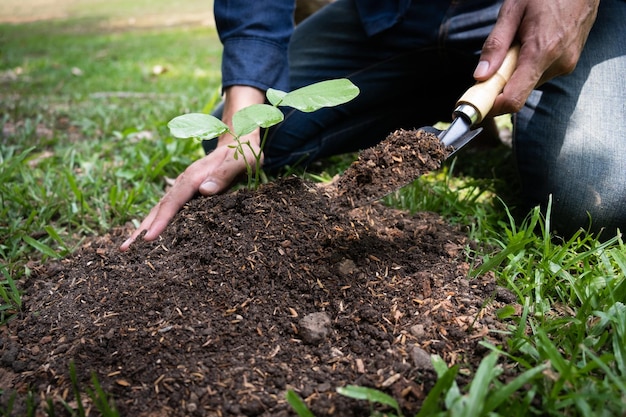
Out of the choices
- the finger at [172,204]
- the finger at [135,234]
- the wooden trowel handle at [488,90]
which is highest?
the wooden trowel handle at [488,90]

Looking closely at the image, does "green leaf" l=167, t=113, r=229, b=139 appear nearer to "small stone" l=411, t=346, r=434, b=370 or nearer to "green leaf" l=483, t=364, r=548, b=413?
"small stone" l=411, t=346, r=434, b=370

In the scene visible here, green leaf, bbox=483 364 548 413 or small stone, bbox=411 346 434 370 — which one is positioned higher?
green leaf, bbox=483 364 548 413

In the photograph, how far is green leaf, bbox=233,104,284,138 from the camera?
1.38 metres

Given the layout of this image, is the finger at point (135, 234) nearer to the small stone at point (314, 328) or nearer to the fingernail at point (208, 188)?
the fingernail at point (208, 188)

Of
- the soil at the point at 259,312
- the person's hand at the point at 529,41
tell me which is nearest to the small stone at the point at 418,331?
the soil at the point at 259,312

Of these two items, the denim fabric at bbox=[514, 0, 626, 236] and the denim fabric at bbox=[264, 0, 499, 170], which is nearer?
the denim fabric at bbox=[514, 0, 626, 236]

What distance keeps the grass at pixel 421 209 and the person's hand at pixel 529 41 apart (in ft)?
1.16

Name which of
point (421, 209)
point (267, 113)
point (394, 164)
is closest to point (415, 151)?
point (394, 164)

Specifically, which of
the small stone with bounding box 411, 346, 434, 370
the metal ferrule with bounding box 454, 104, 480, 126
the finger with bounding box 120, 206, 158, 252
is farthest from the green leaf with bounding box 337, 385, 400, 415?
the finger with bounding box 120, 206, 158, 252

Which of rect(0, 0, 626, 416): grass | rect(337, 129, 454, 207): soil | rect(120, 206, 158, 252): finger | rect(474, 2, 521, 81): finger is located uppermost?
rect(474, 2, 521, 81): finger

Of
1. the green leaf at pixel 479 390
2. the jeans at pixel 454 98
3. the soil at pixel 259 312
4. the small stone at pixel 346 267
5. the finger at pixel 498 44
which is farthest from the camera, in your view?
the jeans at pixel 454 98

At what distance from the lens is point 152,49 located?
268 inches

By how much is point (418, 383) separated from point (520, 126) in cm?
128

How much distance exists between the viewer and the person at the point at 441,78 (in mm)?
1541
